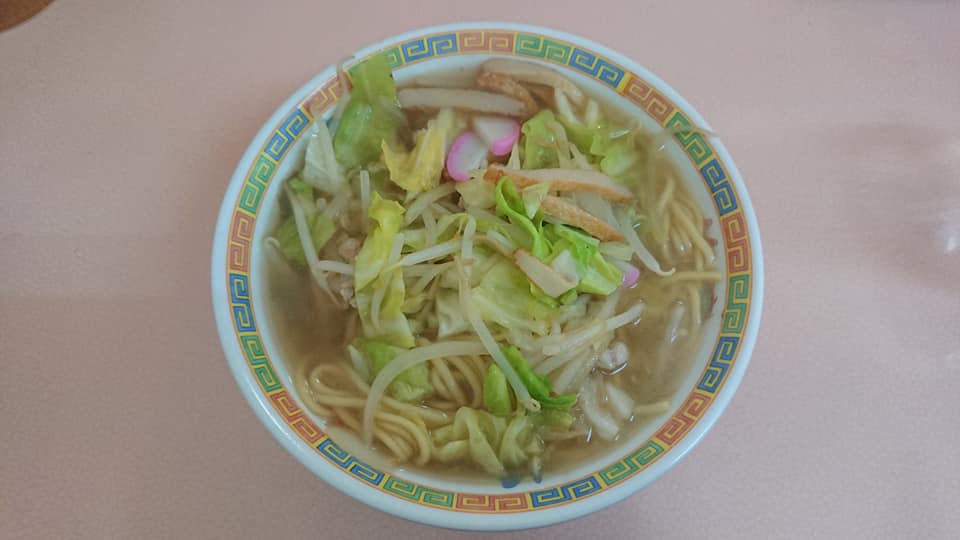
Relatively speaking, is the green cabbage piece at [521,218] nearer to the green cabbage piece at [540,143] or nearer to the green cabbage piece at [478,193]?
the green cabbage piece at [478,193]

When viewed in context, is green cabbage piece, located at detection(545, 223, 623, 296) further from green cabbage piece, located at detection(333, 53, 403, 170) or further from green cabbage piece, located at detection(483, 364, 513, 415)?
green cabbage piece, located at detection(333, 53, 403, 170)

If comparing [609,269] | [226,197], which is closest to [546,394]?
[609,269]

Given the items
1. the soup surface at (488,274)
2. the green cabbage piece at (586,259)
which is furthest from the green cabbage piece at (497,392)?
the green cabbage piece at (586,259)

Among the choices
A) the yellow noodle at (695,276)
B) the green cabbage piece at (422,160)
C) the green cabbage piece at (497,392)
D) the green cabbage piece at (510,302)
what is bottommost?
the green cabbage piece at (497,392)

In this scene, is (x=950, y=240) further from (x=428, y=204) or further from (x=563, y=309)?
(x=428, y=204)

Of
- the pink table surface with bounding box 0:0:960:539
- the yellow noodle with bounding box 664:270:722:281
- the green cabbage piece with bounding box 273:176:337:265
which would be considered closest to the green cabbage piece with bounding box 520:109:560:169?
the yellow noodle with bounding box 664:270:722:281

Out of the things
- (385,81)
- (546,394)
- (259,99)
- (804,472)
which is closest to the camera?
(546,394)

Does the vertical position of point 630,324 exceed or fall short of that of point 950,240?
it falls short
